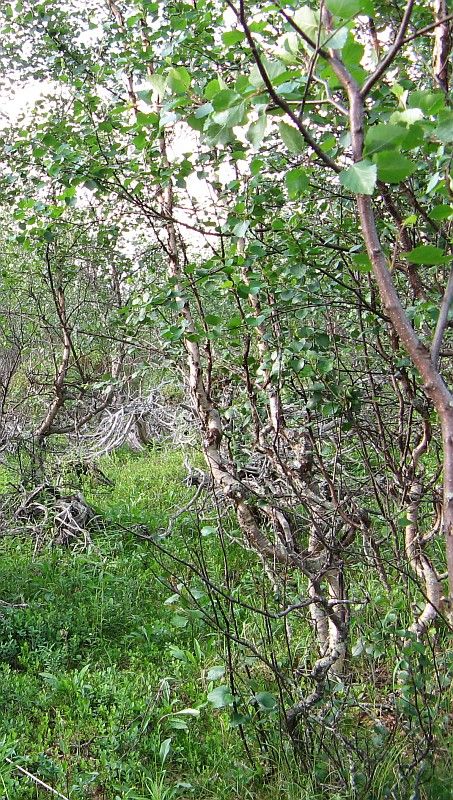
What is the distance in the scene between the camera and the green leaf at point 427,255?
92 cm

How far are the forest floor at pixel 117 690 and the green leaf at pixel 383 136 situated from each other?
1.30 m

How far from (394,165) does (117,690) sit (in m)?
3.10

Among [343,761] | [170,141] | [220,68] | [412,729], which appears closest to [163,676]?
[343,761]

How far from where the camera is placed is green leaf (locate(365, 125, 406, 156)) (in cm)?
84

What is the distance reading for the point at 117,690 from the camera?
3.28 m

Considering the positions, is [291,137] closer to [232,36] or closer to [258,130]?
[258,130]

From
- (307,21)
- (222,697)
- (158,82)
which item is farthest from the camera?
(222,697)

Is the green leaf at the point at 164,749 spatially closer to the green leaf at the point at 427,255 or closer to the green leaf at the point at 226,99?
the green leaf at the point at 427,255

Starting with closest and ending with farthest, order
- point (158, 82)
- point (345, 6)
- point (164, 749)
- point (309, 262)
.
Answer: point (345, 6)
point (158, 82)
point (309, 262)
point (164, 749)

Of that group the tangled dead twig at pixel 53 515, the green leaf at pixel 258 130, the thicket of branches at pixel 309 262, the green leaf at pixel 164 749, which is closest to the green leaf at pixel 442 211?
the thicket of branches at pixel 309 262

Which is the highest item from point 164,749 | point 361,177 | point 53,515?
point 361,177

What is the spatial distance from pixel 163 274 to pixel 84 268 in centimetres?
254

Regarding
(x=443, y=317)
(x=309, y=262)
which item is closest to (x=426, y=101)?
(x=443, y=317)

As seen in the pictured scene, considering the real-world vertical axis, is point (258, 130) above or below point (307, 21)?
below
